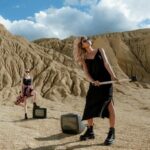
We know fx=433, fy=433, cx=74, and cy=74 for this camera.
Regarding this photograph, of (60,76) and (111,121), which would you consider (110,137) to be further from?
(60,76)

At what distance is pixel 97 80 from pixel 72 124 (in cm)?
165

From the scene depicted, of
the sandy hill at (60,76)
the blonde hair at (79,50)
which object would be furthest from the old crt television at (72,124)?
the blonde hair at (79,50)

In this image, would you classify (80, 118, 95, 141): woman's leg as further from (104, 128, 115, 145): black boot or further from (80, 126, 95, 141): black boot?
(104, 128, 115, 145): black boot

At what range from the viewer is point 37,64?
3331 centimetres

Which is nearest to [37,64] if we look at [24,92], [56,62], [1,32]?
[56,62]

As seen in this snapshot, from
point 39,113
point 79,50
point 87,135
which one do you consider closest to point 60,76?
point 39,113

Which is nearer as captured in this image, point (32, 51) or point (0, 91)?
point (0, 91)

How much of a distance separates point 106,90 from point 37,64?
26655mm

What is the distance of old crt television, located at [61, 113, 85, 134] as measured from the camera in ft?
26.7

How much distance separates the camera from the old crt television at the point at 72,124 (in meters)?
8.13

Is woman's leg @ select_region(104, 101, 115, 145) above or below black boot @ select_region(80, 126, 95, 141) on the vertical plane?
above

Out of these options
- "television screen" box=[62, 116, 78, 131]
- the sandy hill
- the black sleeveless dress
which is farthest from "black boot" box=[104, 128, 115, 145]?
the sandy hill

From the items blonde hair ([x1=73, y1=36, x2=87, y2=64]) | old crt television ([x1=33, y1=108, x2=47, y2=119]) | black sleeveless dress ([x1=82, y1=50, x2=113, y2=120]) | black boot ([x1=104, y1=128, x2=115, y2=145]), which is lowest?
black boot ([x1=104, y1=128, x2=115, y2=145])

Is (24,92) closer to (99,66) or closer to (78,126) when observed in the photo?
(78,126)
